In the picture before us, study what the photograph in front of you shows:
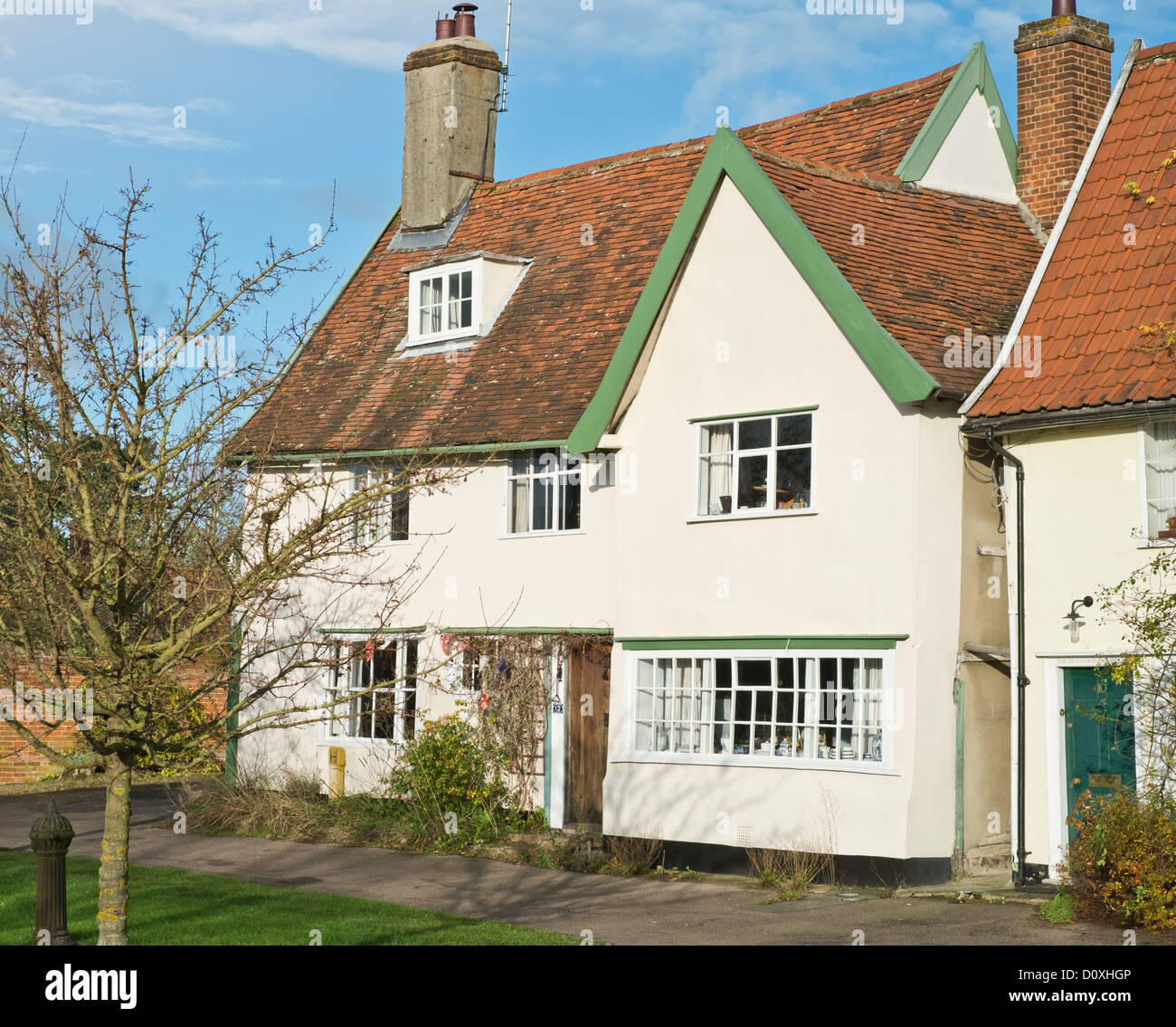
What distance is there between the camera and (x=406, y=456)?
18.3 meters

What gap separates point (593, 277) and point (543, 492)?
338 centimetres

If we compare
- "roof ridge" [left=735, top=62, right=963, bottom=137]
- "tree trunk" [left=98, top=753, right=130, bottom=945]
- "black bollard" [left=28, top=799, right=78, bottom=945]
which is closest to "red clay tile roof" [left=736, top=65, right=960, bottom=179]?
"roof ridge" [left=735, top=62, right=963, bottom=137]

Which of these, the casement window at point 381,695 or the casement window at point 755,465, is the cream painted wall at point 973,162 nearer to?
the casement window at point 755,465

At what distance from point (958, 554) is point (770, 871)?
3.84m

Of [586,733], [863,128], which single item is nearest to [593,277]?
[863,128]

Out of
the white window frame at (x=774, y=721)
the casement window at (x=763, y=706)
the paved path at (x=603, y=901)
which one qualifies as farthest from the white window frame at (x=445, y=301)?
the paved path at (x=603, y=901)

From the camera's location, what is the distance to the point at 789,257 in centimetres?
1700

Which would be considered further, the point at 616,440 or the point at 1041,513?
the point at 616,440

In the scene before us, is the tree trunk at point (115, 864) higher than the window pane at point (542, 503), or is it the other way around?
the window pane at point (542, 503)

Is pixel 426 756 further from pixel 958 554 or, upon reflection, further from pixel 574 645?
pixel 958 554

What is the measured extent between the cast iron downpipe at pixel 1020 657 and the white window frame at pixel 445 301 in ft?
29.7

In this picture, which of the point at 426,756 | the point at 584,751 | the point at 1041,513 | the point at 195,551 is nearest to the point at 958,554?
the point at 1041,513

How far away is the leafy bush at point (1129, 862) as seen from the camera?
41.7 feet

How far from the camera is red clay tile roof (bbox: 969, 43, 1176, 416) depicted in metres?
15.1
